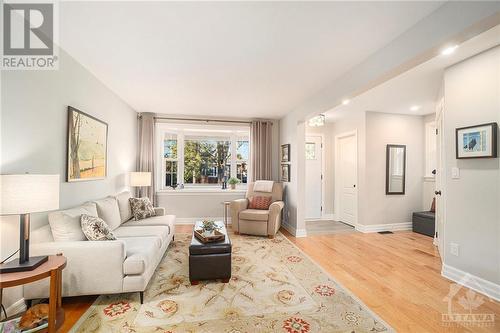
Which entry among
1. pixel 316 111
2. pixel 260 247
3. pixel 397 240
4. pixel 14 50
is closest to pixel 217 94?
pixel 316 111

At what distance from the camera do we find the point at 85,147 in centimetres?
291

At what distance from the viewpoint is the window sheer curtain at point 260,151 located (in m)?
5.35

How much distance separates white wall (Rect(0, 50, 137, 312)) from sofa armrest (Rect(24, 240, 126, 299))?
0.55 feet

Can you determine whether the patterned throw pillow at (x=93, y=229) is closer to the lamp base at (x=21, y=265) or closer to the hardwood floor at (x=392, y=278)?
the lamp base at (x=21, y=265)

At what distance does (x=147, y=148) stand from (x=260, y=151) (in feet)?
8.12

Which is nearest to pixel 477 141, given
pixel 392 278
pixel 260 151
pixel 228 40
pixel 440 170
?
pixel 440 170

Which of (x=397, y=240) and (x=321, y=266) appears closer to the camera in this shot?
(x=321, y=266)

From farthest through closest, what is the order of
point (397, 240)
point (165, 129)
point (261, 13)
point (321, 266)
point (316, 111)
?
point (165, 129)
point (397, 240)
point (316, 111)
point (321, 266)
point (261, 13)

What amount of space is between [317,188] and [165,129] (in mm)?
4017

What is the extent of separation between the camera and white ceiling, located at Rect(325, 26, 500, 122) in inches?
91.3

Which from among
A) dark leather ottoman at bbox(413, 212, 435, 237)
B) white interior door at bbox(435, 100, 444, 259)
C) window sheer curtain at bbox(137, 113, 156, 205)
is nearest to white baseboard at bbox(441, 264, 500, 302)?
white interior door at bbox(435, 100, 444, 259)

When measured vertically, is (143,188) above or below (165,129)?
below

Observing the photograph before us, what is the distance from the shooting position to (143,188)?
4.83 metres

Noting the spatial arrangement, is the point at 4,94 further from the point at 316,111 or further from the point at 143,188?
the point at 316,111
